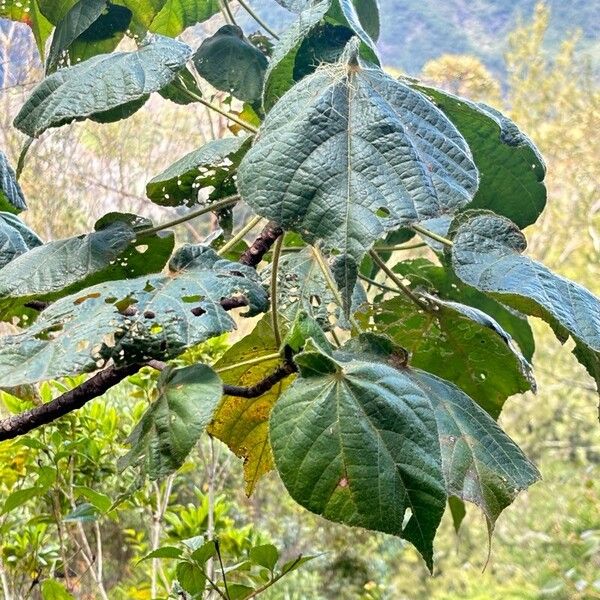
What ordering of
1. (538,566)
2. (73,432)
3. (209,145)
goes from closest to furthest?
(209,145)
(73,432)
(538,566)

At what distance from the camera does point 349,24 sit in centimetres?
38

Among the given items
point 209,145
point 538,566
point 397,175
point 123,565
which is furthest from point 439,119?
point 123,565

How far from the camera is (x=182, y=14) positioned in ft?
2.02

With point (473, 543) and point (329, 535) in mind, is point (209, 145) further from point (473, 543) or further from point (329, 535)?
point (473, 543)

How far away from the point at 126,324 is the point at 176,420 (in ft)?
0.16

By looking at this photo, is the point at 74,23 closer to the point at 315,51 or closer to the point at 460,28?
the point at 315,51

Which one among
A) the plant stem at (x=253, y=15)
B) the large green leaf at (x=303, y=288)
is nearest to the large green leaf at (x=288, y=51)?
the large green leaf at (x=303, y=288)

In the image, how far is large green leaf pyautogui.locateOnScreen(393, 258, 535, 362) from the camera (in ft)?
1.90

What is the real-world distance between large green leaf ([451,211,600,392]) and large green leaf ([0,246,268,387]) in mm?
106

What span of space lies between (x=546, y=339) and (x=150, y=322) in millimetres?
3712

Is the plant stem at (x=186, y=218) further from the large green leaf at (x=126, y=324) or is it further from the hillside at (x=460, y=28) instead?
the hillside at (x=460, y=28)

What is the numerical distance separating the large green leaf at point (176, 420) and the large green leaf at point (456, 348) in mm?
201

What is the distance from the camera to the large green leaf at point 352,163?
0.88 ft

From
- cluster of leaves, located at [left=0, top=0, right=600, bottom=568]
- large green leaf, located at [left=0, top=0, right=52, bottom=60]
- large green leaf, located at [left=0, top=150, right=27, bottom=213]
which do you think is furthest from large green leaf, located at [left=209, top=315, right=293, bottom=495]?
large green leaf, located at [left=0, top=0, right=52, bottom=60]
